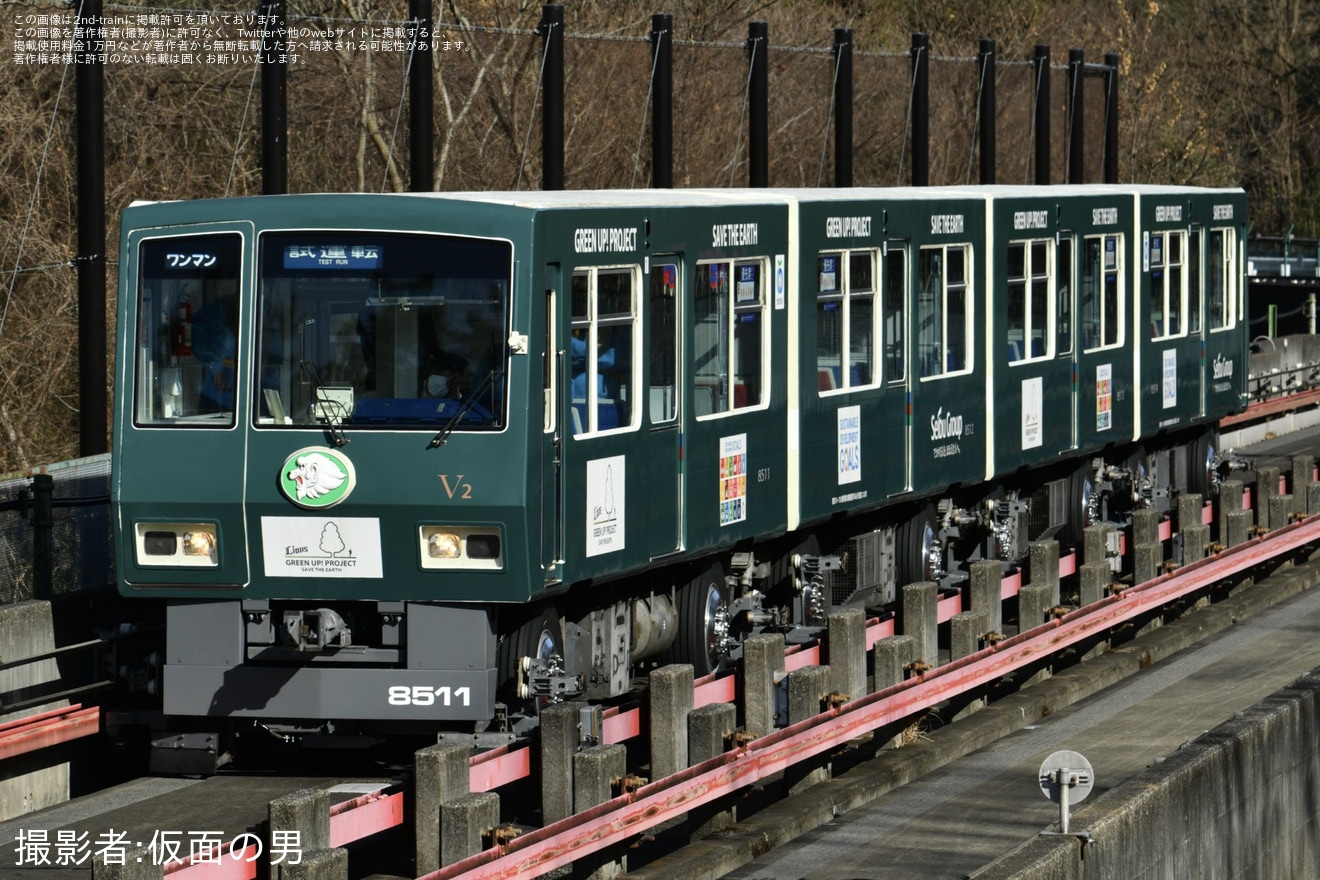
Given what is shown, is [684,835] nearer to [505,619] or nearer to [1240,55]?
[505,619]

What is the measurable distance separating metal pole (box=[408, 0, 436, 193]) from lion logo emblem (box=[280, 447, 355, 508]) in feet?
23.2

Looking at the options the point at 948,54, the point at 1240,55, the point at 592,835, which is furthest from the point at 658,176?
the point at 1240,55

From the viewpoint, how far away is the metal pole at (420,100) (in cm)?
1902

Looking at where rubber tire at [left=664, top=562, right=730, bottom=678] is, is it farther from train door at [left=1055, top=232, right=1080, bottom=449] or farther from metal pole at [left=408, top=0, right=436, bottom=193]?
train door at [left=1055, top=232, right=1080, bottom=449]

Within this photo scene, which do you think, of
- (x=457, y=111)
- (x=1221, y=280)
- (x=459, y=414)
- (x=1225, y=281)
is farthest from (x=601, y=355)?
(x=457, y=111)

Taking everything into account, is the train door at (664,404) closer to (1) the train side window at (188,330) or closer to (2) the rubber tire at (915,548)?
(1) the train side window at (188,330)

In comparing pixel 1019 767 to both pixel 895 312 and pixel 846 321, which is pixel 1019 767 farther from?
pixel 895 312

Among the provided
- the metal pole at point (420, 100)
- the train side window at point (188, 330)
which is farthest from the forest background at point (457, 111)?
the train side window at point (188, 330)

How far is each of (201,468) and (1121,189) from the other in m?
11.7

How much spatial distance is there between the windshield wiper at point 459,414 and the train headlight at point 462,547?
0.41 m

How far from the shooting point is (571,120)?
1273 inches

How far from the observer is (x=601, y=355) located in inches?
504

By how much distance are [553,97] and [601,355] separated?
322 inches

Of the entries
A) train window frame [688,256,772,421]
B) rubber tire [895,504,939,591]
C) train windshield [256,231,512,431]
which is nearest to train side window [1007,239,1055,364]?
rubber tire [895,504,939,591]
